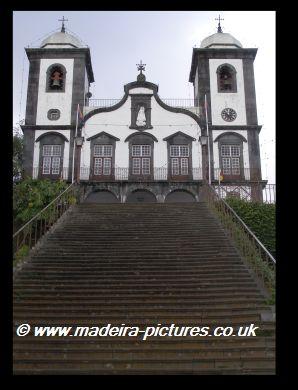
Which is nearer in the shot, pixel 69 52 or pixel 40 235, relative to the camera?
pixel 40 235

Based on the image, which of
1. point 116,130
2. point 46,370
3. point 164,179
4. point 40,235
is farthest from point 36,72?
point 46,370

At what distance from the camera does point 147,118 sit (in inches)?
986

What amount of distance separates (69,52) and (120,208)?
12.3 m

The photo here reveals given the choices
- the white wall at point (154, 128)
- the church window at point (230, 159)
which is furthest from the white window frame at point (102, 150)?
the church window at point (230, 159)

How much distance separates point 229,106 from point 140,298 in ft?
57.5

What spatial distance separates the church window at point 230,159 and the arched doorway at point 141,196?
4034 millimetres

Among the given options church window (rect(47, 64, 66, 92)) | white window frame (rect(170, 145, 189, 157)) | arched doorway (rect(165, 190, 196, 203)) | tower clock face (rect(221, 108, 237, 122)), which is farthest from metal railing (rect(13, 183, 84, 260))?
tower clock face (rect(221, 108, 237, 122))

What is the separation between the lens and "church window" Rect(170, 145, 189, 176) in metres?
24.0

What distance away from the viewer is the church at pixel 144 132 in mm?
23516

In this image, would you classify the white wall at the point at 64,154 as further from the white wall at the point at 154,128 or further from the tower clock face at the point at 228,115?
the tower clock face at the point at 228,115

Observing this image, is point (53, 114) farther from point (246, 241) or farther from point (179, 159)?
point (246, 241)

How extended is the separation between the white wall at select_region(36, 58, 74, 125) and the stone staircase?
10.6 metres
